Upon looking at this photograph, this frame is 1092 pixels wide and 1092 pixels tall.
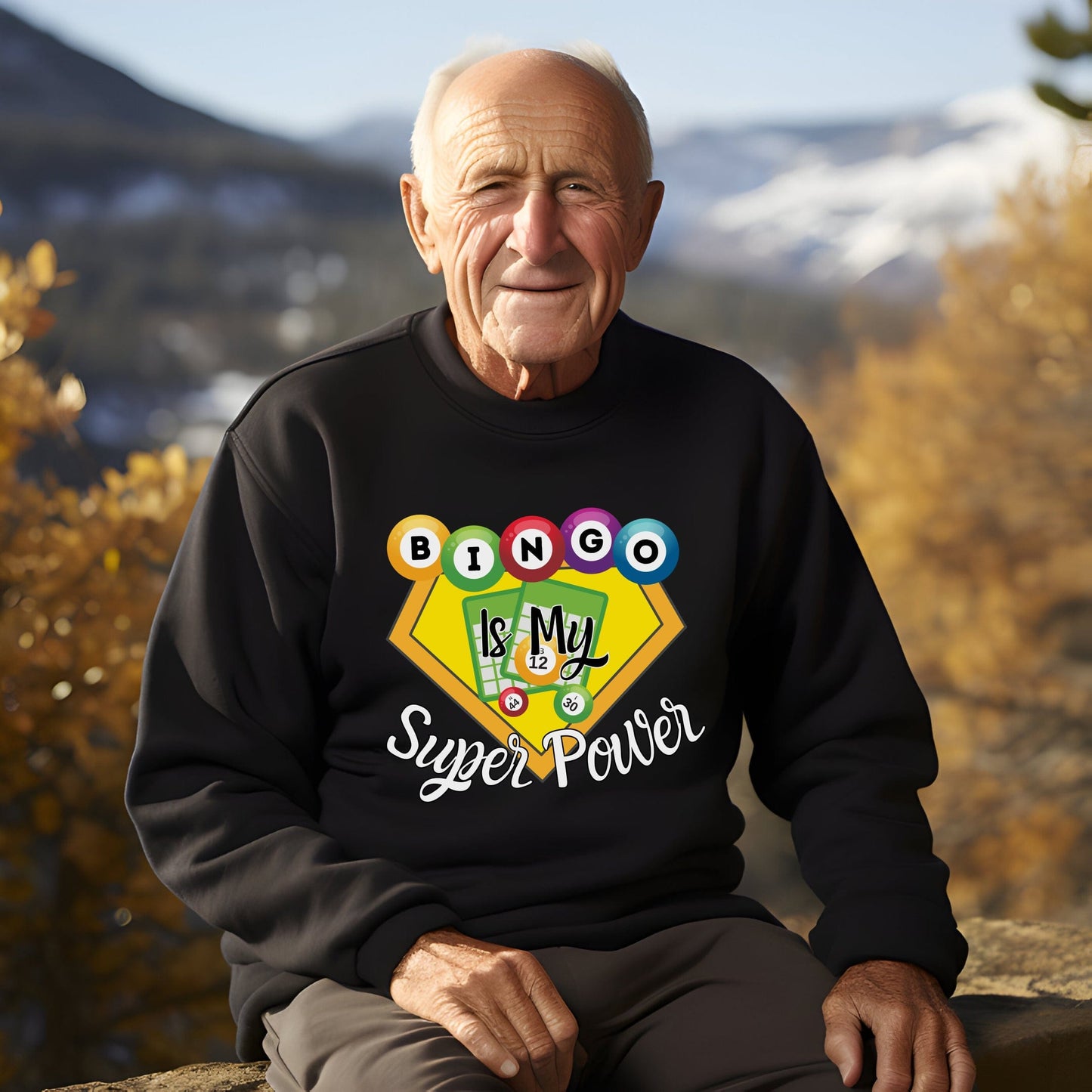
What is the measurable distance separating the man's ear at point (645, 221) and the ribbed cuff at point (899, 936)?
23.3 inches

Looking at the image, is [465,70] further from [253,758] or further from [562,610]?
[253,758]

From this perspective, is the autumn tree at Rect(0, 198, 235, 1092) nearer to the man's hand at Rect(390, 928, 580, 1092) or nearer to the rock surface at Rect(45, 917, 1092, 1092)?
the rock surface at Rect(45, 917, 1092, 1092)

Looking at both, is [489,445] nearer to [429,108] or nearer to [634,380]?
[634,380]

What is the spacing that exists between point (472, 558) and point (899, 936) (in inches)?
18.4

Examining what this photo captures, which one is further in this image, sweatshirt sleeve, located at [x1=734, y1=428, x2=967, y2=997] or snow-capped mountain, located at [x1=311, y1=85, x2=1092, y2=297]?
snow-capped mountain, located at [x1=311, y1=85, x2=1092, y2=297]

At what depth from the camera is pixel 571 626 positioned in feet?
3.61

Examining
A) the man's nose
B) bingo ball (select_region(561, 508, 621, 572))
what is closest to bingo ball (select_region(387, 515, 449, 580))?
bingo ball (select_region(561, 508, 621, 572))

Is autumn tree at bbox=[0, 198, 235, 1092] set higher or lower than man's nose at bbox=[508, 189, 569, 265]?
lower

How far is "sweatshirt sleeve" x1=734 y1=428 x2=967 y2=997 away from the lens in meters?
1.07

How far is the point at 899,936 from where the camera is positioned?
3.37 feet

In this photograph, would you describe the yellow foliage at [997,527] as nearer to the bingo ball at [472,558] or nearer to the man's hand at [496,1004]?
the bingo ball at [472,558]

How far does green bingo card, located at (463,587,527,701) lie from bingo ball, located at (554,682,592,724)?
0.03 m

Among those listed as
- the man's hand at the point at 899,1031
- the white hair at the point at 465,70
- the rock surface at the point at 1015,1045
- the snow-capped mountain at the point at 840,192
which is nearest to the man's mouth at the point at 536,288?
the white hair at the point at 465,70

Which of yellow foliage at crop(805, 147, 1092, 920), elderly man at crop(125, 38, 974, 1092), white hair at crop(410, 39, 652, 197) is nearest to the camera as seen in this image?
elderly man at crop(125, 38, 974, 1092)
